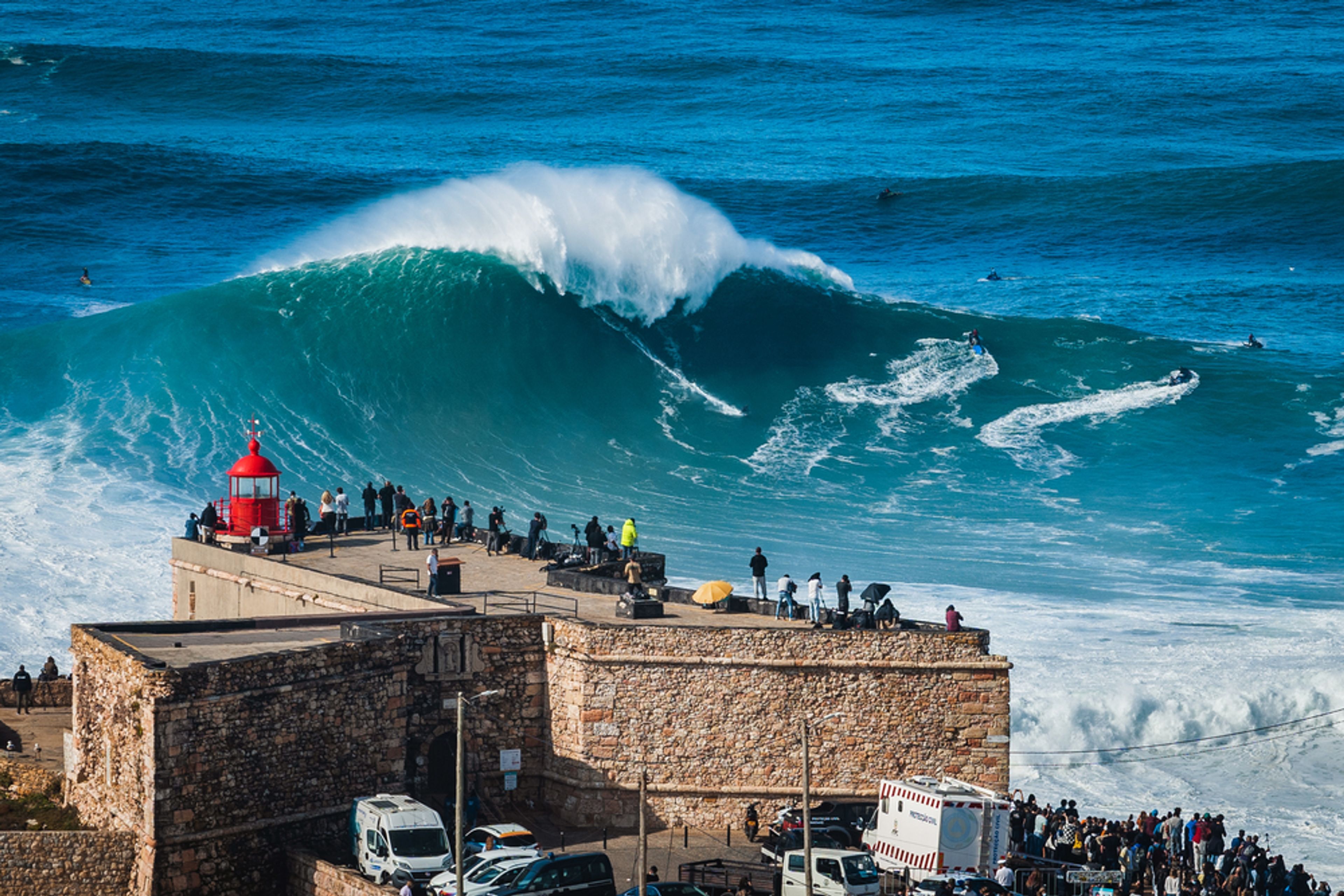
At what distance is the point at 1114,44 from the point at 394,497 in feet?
203

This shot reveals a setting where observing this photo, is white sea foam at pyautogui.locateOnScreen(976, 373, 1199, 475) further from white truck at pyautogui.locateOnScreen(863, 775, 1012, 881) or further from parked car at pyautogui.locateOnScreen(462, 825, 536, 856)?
parked car at pyautogui.locateOnScreen(462, 825, 536, 856)

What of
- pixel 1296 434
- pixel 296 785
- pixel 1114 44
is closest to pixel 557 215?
pixel 1296 434

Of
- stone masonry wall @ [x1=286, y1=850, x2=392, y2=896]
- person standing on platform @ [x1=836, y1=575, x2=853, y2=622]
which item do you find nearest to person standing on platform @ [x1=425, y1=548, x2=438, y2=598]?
stone masonry wall @ [x1=286, y1=850, x2=392, y2=896]

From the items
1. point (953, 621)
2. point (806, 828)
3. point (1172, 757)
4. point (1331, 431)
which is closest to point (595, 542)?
point (953, 621)

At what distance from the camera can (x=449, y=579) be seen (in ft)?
85.3

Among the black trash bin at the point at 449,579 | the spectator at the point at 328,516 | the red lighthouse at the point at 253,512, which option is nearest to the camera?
the black trash bin at the point at 449,579

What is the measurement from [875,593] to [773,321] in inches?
1046

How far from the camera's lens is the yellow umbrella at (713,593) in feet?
83.4

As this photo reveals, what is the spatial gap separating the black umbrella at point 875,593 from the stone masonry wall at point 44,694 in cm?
1194

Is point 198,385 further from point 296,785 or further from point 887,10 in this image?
point 887,10

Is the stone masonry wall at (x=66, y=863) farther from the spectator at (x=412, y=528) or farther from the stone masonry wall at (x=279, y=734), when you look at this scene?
the spectator at (x=412, y=528)

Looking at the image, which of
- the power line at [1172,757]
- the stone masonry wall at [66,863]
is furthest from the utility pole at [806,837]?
the power line at [1172,757]

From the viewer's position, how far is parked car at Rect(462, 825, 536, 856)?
21.6 meters

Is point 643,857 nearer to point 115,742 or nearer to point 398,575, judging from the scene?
point 115,742
